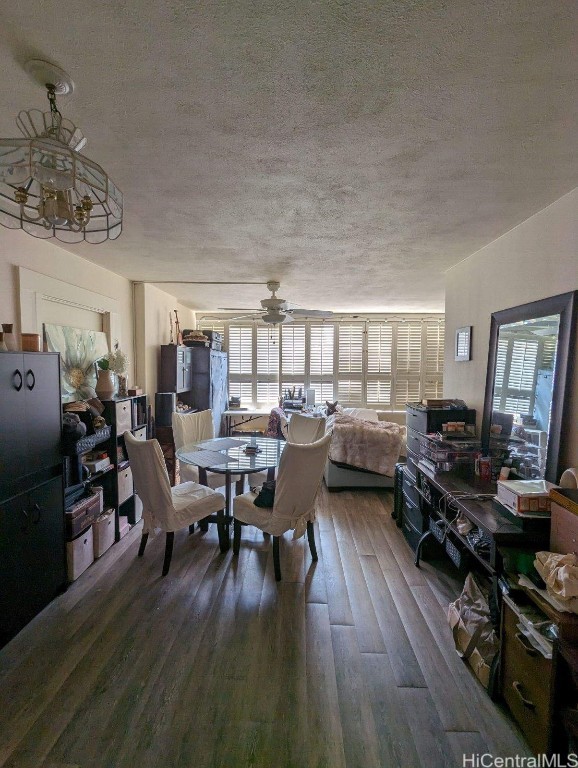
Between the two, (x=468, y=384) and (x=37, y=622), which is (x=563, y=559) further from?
(x=37, y=622)

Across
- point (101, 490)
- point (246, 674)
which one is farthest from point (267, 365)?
point (246, 674)

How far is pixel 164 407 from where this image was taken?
14.1 ft

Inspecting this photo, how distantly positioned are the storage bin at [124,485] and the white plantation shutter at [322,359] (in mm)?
4142

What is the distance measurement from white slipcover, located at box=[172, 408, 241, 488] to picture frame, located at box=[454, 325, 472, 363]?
2499mm

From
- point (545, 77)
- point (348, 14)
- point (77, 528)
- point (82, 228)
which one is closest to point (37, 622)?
point (77, 528)

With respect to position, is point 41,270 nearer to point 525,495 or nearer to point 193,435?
point 193,435

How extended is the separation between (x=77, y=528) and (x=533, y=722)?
2.78m

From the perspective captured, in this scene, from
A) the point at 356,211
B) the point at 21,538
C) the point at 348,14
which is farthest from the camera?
the point at 356,211

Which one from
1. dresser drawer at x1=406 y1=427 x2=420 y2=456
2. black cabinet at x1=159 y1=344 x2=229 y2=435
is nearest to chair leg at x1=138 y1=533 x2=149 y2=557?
black cabinet at x1=159 y1=344 x2=229 y2=435

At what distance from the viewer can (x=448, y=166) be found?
159 cm

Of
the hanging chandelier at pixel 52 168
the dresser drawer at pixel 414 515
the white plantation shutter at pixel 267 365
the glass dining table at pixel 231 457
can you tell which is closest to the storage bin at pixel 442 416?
the dresser drawer at pixel 414 515

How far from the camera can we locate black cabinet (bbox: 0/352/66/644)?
1823 mm

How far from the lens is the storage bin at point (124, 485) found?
9.88ft

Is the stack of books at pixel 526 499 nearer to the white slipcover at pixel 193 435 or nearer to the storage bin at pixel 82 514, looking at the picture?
the white slipcover at pixel 193 435
